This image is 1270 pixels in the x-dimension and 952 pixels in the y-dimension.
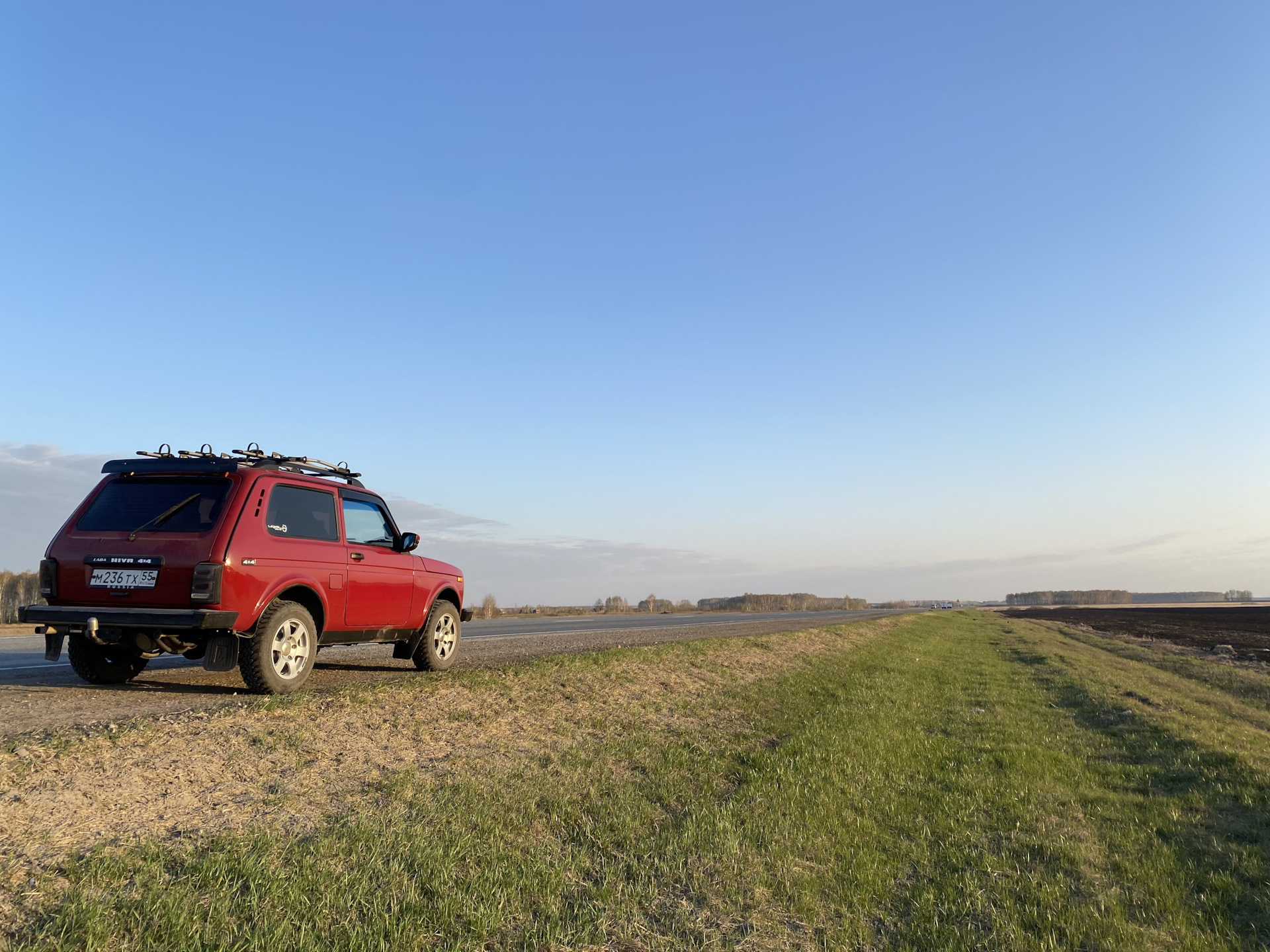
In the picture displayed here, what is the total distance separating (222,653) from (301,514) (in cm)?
181

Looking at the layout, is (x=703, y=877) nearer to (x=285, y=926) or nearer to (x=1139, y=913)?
(x=285, y=926)

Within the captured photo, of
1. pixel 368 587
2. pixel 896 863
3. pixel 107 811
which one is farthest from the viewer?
pixel 368 587

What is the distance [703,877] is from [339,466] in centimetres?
715

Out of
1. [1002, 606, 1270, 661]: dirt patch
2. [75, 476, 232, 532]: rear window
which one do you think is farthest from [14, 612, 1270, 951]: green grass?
[1002, 606, 1270, 661]: dirt patch

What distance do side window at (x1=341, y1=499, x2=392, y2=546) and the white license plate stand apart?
2197 millimetres

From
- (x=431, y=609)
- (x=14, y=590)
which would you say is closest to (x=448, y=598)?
(x=431, y=609)

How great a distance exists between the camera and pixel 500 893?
4191 millimetres

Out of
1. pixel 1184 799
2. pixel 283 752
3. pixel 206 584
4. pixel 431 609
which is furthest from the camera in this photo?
pixel 431 609

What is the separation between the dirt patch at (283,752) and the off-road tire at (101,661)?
8.05ft

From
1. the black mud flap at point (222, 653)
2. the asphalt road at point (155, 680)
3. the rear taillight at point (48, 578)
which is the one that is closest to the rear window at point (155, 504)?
the rear taillight at point (48, 578)

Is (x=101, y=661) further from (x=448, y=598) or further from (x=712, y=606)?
(x=712, y=606)

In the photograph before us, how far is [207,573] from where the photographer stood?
704cm

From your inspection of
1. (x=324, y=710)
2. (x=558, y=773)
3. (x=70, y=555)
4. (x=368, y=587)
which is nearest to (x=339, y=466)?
A: (x=368, y=587)

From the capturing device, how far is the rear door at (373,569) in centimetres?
891
